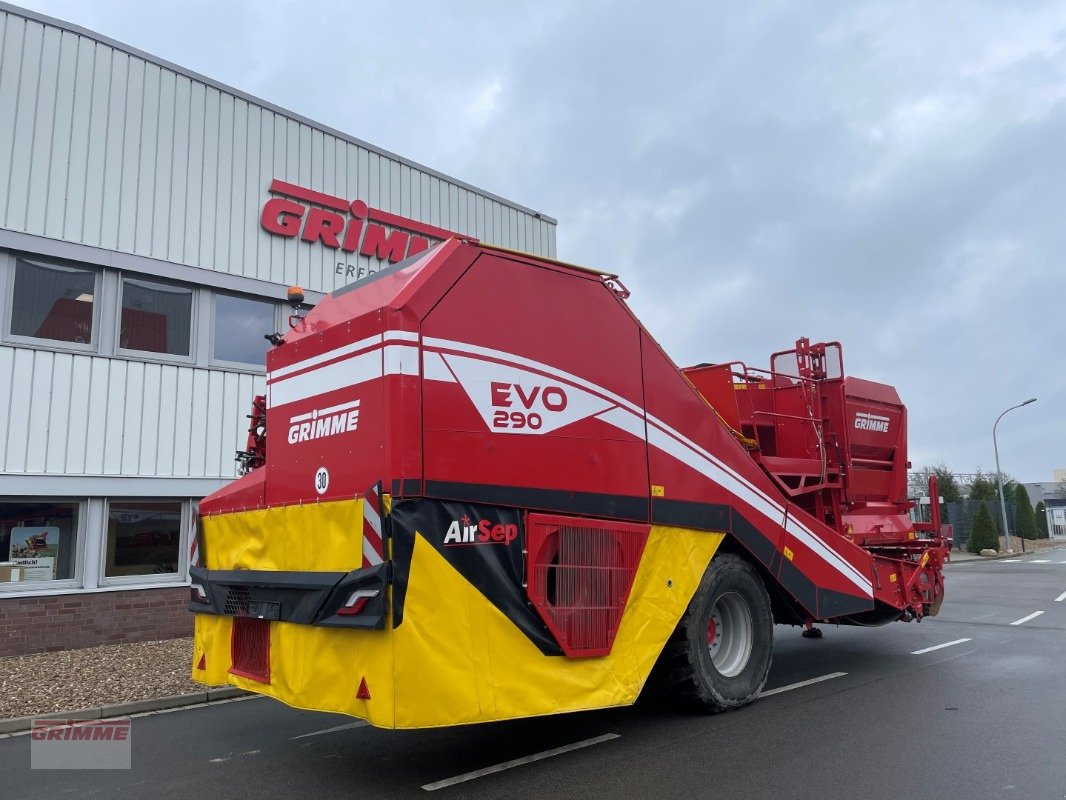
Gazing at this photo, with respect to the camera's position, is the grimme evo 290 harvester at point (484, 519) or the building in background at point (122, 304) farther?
the building in background at point (122, 304)

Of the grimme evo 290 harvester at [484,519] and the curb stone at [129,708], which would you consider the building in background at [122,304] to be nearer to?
the curb stone at [129,708]

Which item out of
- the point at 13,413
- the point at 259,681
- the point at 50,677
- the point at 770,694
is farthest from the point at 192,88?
the point at 770,694

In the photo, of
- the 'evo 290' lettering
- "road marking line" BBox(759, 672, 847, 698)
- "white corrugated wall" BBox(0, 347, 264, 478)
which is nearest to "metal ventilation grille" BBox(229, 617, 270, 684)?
the 'evo 290' lettering

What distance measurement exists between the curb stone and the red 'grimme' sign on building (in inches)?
275

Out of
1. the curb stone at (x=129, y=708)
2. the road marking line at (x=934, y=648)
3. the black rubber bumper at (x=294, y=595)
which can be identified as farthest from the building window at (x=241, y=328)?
the road marking line at (x=934, y=648)

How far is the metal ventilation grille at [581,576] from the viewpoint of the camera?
15.9 feet

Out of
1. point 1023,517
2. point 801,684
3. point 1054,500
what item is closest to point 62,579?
point 801,684

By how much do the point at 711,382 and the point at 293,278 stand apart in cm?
808

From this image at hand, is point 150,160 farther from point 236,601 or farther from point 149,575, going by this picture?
point 236,601

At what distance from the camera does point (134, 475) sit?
1088cm

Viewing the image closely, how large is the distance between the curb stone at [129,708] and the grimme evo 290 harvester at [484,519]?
2169mm

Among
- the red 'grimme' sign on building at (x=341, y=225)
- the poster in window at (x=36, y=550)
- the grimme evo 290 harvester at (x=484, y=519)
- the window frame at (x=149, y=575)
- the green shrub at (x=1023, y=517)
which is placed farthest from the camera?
the green shrub at (x=1023, y=517)

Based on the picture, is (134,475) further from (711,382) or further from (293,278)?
(711,382)

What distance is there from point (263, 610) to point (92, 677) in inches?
187
